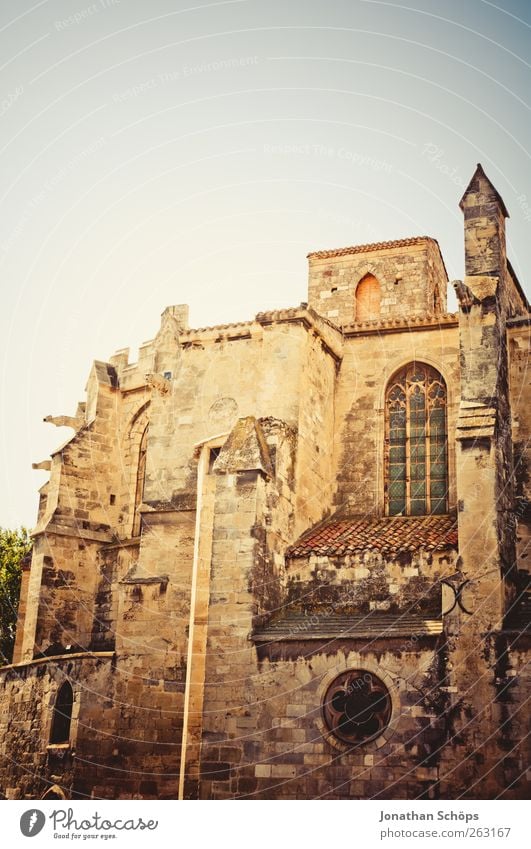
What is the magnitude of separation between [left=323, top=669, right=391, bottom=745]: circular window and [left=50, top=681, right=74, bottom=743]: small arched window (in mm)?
6894

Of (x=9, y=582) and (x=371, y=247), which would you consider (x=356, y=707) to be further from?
(x=9, y=582)

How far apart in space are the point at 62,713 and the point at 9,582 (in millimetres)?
11695

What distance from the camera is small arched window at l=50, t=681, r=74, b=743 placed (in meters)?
20.7

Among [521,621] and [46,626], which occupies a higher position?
[46,626]

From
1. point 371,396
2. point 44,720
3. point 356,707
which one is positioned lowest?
point 356,707

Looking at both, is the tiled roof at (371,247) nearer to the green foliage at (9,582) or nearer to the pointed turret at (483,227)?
the pointed turret at (483,227)

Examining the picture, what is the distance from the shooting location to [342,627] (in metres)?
16.8

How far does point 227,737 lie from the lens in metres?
16.3

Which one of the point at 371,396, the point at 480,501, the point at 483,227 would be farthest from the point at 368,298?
the point at 480,501

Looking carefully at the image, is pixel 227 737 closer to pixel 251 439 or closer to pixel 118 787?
pixel 118 787

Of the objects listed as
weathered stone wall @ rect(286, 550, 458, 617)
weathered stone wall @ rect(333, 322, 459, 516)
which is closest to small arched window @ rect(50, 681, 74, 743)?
weathered stone wall @ rect(286, 550, 458, 617)
